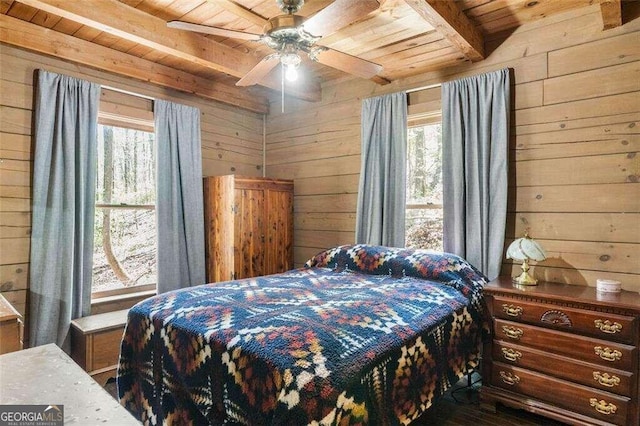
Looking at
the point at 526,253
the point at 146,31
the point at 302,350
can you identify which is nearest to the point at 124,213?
the point at 146,31

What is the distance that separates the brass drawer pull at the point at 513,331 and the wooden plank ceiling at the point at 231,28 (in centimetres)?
187

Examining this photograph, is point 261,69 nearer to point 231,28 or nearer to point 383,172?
point 231,28

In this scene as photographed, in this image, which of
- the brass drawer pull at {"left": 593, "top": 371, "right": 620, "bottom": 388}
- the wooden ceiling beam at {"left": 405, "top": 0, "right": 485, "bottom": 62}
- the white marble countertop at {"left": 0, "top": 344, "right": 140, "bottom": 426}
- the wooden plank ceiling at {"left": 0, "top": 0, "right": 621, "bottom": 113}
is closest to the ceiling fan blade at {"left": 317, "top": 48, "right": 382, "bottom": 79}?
the wooden plank ceiling at {"left": 0, "top": 0, "right": 621, "bottom": 113}

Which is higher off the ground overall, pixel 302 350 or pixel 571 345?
pixel 302 350

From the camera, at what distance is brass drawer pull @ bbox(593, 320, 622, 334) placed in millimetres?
1844

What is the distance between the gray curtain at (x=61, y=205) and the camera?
2.62 metres

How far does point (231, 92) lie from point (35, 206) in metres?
2.06

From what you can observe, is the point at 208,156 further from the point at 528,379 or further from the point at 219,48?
the point at 528,379

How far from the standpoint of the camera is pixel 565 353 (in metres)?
1.98

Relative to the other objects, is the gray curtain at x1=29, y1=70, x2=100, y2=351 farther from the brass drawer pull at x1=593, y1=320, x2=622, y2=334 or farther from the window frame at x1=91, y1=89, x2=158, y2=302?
the brass drawer pull at x1=593, y1=320, x2=622, y2=334

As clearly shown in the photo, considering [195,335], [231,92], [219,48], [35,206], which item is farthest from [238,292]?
[231,92]

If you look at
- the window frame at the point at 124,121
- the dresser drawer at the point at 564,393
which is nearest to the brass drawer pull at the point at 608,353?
the dresser drawer at the point at 564,393

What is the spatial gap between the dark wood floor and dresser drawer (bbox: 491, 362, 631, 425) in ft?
0.59

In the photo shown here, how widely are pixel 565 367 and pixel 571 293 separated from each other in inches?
16.1
